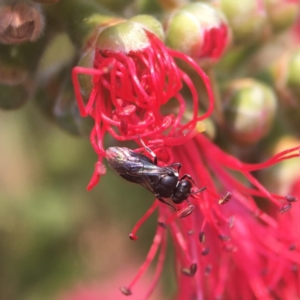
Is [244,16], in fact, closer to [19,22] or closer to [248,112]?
[248,112]

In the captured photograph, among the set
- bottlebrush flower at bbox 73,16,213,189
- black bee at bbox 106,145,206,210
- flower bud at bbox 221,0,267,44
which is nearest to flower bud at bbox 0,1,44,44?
bottlebrush flower at bbox 73,16,213,189

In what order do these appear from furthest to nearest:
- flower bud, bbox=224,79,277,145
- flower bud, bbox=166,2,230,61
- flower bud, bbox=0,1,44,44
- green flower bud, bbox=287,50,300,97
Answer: green flower bud, bbox=287,50,300,97, flower bud, bbox=224,79,277,145, flower bud, bbox=166,2,230,61, flower bud, bbox=0,1,44,44

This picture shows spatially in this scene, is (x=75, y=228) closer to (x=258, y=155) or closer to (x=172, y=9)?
(x=258, y=155)

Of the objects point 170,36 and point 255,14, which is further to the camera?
point 255,14

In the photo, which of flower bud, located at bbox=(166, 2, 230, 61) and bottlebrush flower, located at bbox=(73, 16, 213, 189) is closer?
bottlebrush flower, located at bbox=(73, 16, 213, 189)

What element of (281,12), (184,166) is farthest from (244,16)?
(184,166)

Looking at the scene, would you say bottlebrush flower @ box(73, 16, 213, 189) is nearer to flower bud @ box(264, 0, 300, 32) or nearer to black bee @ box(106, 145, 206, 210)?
black bee @ box(106, 145, 206, 210)

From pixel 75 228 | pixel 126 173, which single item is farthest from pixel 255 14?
pixel 75 228

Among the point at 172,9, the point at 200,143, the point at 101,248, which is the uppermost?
the point at 172,9
